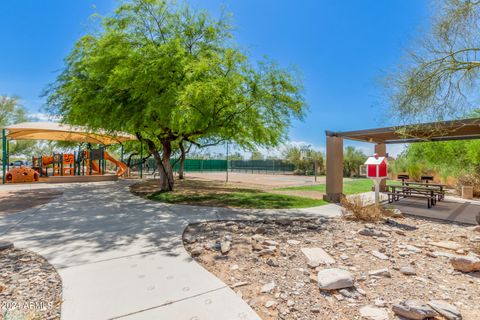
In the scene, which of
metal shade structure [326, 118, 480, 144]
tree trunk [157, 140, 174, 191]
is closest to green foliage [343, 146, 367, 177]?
metal shade structure [326, 118, 480, 144]

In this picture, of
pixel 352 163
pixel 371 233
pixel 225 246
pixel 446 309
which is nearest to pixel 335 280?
pixel 446 309

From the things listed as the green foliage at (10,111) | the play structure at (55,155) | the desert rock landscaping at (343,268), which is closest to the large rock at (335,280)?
the desert rock landscaping at (343,268)

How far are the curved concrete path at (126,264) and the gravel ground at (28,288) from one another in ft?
0.37

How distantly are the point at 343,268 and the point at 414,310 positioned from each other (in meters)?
1.13

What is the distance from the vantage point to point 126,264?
349 cm

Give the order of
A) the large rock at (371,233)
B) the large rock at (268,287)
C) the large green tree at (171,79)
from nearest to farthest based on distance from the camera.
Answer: the large rock at (268,287) → the large rock at (371,233) → the large green tree at (171,79)

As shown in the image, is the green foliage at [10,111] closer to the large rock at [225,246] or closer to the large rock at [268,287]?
the large rock at [225,246]

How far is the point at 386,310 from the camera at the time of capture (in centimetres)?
260

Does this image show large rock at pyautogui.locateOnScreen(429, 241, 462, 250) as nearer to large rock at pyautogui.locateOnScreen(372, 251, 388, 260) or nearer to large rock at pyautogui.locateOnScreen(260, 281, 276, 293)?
large rock at pyautogui.locateOnScreen(372, 251, 388, 260)

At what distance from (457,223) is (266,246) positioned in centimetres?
612

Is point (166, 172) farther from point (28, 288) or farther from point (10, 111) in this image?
point (10, 111)

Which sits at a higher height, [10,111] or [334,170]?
[10,111]

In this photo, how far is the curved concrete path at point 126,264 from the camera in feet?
8.08

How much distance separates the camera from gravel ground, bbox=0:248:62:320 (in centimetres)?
242
